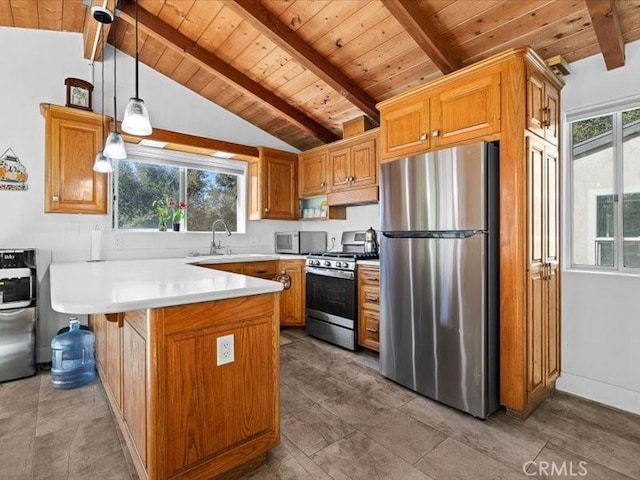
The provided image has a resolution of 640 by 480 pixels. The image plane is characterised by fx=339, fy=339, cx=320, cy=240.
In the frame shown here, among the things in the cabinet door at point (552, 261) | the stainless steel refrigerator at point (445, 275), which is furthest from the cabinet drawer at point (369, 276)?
the cabinet door at point (552, 261)

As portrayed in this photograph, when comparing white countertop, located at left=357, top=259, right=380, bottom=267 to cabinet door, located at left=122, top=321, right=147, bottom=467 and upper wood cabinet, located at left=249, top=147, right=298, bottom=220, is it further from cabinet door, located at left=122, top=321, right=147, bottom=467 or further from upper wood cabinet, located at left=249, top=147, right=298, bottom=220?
cabinet door, located at left=122, top=321, right=147, bottom=467

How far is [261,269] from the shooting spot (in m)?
3.90

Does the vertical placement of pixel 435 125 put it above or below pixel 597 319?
above

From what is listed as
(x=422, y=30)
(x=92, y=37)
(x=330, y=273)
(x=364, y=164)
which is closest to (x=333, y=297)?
(x=330, y=273)

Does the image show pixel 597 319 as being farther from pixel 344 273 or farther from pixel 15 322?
pixel 15 322

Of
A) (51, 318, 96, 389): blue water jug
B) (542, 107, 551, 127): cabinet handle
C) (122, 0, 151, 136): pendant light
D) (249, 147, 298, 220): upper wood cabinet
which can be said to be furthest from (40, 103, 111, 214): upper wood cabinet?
(542, 107, 551, 127): cabinet handle

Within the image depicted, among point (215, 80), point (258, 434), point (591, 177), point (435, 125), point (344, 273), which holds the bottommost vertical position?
point (258, 434)

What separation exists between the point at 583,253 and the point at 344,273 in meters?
1.93

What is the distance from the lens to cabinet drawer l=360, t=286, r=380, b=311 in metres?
3.10

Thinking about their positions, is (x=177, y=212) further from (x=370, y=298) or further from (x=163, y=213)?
(x=370, y=298)

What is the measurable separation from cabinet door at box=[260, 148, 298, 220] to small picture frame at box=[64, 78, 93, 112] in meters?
1.78

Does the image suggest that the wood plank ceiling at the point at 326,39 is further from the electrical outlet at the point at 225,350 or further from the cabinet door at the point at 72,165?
the electrical outlet at the point at 225,350

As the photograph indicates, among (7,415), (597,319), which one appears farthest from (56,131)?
(597,319)

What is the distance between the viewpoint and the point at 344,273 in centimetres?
338
